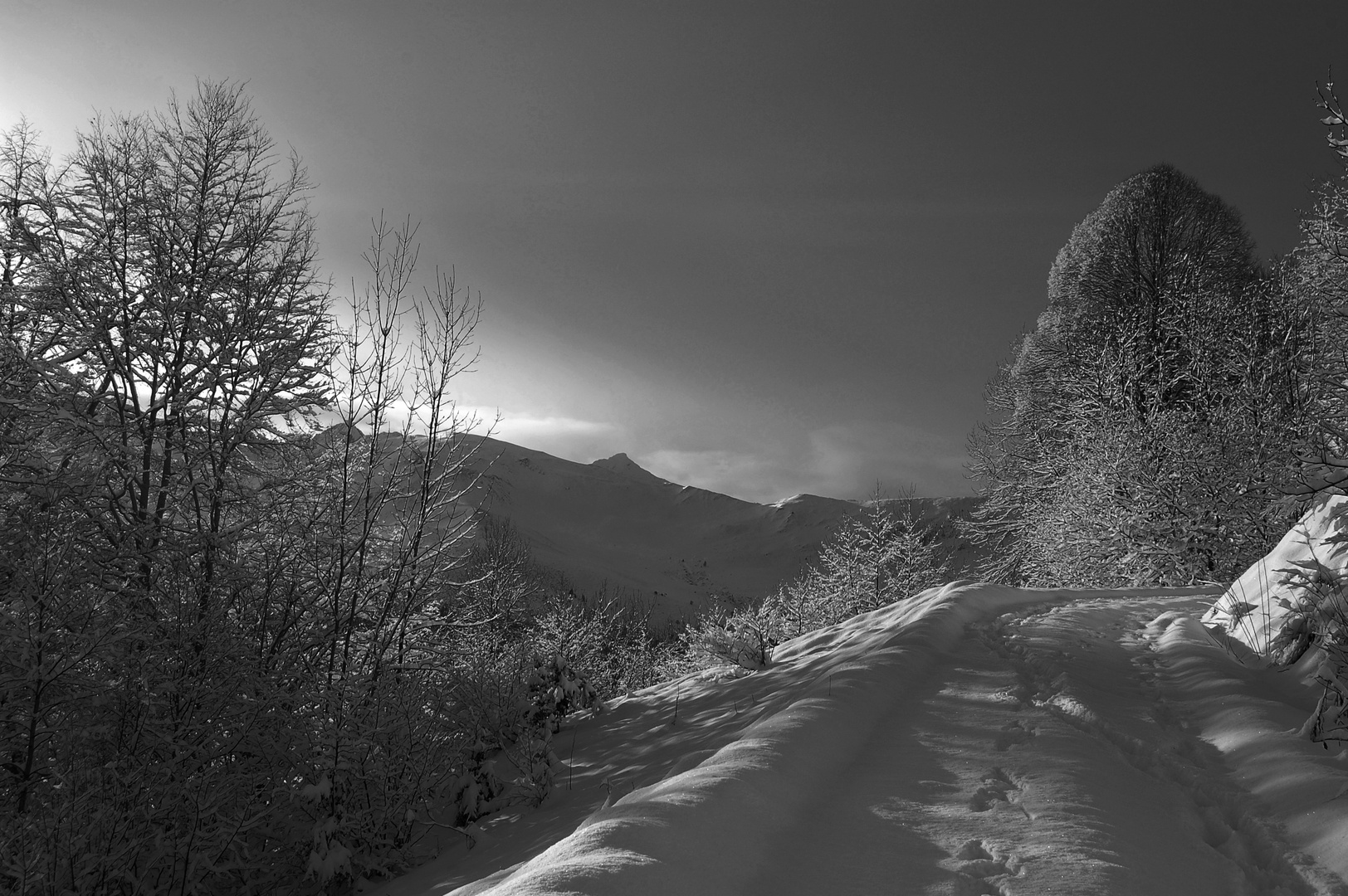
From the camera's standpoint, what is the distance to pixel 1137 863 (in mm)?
2898

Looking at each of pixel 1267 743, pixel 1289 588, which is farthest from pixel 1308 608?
pixel 1267 743

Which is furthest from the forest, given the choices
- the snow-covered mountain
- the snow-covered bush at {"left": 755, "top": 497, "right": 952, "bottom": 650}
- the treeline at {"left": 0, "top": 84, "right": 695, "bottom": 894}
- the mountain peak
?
the mountain peak

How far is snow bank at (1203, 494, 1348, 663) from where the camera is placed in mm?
5090

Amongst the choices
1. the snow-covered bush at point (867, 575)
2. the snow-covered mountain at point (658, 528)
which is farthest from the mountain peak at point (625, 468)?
the snow-covered bush at point (867, 575)

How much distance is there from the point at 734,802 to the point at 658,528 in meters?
104

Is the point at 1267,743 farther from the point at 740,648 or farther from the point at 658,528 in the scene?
the point at 658,528

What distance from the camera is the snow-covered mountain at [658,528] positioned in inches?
2820

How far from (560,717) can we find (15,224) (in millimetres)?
7926

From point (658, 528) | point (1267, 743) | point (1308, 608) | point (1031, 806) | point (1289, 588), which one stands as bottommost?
point (1031, 806)

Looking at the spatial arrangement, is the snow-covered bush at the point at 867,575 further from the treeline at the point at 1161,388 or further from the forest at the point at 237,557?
the forest at the point at 237,557

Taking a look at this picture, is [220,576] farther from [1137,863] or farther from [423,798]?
[1137,863]

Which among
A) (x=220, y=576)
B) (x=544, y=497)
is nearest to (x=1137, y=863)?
(x=220, y=576)

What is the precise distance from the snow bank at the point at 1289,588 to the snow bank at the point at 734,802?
8.46 feet

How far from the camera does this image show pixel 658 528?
351 ft
